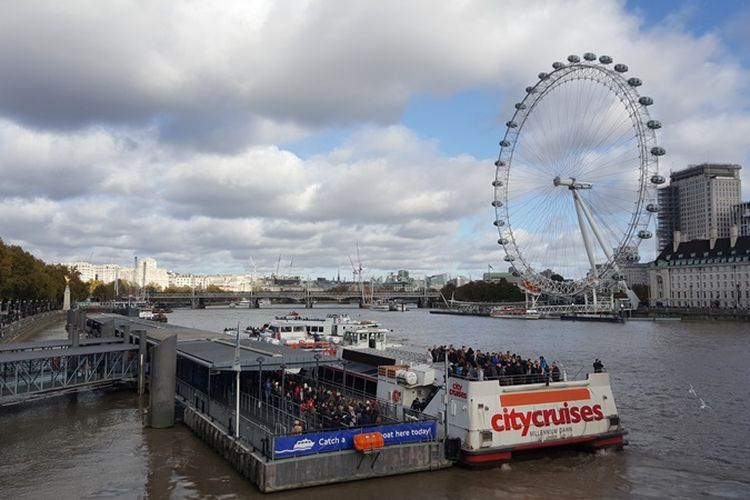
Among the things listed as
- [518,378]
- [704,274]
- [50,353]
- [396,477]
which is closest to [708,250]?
[704,274]

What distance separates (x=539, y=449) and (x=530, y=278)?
3523 inches

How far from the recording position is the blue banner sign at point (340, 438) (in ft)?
63.3

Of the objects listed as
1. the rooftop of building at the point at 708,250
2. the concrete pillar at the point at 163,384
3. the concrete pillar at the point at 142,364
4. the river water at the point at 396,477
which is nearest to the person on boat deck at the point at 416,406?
the river water at the point at 396,477

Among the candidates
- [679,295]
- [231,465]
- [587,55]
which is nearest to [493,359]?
[231,465]

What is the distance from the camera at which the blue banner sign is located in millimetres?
19281

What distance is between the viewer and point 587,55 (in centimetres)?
8831

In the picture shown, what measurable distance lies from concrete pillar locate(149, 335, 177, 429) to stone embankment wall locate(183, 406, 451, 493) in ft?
18.2

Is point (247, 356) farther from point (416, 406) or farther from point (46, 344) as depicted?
point (46, 344)

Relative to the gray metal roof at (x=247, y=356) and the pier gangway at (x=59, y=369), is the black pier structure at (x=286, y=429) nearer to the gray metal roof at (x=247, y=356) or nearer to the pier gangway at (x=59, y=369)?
the gray metal roof at (x=247, y=356)

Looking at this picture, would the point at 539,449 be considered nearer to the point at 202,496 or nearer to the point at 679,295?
the point at 202,496

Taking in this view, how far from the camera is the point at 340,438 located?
20.0m

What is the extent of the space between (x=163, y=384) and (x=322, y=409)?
8597 millimetres

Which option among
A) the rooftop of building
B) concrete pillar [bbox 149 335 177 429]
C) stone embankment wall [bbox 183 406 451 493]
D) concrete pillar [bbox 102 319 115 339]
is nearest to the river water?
stone embankment wall [bbox 183 406 451 493]

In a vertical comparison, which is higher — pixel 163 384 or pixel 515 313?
pixel 163 384
